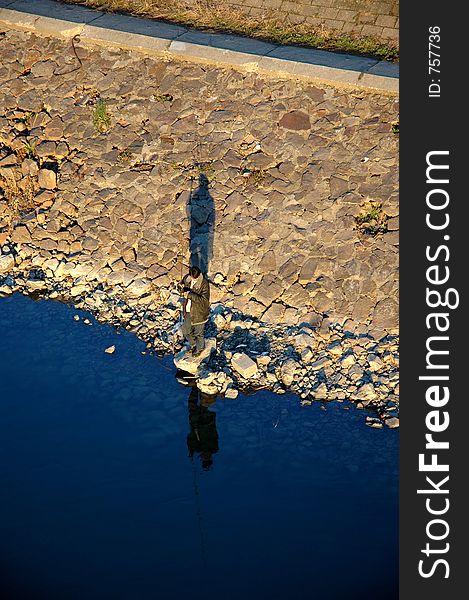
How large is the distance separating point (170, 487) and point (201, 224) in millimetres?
4431

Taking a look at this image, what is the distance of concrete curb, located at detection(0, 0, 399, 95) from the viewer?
14.7m

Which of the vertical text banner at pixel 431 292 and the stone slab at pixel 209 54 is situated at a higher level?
the stone slab at pixel 209 54

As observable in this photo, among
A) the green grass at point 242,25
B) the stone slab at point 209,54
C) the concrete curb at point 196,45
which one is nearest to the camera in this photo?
the concrete curb at point 196,45

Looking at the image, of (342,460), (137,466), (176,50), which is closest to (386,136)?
(176,50)

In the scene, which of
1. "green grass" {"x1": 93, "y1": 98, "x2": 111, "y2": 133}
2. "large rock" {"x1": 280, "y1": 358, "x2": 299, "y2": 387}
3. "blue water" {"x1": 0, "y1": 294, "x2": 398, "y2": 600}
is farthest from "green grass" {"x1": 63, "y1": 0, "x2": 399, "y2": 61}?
"blue water" {"x1": 0, "y1": 294, "x2": 398, "y2": 600}

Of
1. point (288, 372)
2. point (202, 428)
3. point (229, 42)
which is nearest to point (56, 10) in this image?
point (229, 42)

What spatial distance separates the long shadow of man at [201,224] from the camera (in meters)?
14.0

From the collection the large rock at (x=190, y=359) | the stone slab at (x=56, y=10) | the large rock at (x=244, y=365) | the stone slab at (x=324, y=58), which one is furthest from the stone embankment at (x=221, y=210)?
the stone slab at (x=56, y=10)

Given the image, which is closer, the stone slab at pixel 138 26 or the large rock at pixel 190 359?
the large rock at pixel 190 359

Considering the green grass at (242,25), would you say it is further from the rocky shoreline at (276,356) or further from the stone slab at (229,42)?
the rocky shoreline at (276,356)

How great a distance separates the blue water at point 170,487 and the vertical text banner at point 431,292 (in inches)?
43.3

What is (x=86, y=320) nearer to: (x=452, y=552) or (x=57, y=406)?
(x=57, y=406)

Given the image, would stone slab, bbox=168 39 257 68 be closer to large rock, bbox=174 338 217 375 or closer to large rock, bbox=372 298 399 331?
large rock, bbox=372 298 399 331

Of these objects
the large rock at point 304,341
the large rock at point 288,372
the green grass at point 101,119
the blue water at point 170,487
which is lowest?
the blue water at point 170,487
